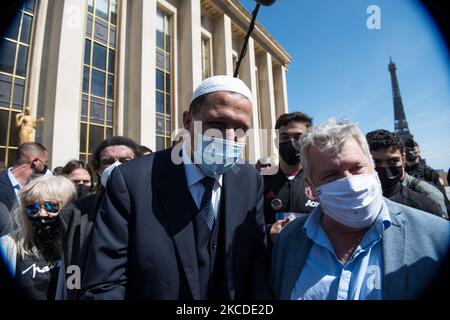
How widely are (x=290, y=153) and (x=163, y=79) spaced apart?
50.2 ft

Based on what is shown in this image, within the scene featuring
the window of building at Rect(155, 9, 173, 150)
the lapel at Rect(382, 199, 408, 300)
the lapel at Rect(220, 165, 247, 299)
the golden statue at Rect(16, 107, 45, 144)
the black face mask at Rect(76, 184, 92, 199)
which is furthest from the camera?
the window of building at Rect(155, 9, 173, 150)

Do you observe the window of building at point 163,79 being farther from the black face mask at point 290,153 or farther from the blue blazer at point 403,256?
the blue blazer at point 403,256

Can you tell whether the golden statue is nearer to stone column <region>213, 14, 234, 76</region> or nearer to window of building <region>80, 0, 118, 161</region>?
window of building <region>80, 0, 118, 161</region>

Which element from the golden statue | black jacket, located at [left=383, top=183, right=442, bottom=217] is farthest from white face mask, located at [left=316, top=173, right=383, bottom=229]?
the golden statue

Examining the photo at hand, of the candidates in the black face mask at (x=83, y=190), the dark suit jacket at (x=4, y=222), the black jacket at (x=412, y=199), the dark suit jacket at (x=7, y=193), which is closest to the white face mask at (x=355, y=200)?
the black jacket at (x=412, y=199)

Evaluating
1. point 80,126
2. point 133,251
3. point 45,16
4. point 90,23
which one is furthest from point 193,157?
point 90,23

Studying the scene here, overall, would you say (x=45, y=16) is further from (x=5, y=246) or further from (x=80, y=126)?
(x=5, y=246)

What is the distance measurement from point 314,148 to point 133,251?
1.22 metres

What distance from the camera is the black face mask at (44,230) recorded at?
210cm

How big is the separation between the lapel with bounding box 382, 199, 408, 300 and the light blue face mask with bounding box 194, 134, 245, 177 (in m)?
1.00

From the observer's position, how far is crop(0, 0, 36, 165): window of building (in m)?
9.70

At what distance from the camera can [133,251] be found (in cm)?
124

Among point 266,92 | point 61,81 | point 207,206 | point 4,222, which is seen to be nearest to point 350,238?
point 207,206

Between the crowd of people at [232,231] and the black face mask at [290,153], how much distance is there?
0.73 meters
